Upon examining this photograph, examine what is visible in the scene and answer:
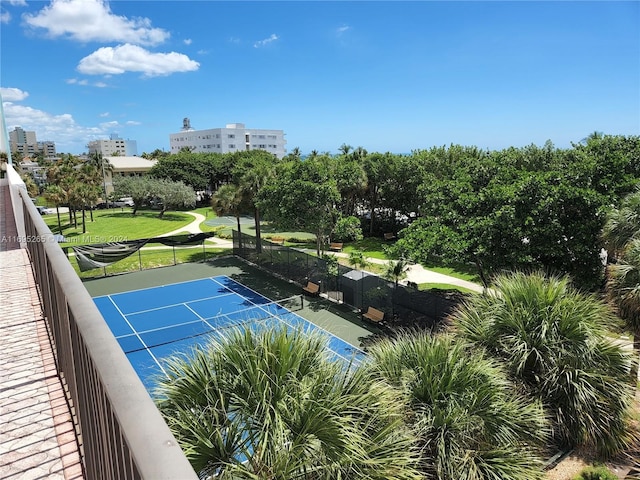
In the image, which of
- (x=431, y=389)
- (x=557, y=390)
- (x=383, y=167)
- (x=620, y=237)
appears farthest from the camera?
(x=383, y=167)

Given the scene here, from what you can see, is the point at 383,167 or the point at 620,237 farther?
the point at 383,167

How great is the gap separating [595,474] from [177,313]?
20271 millimetres

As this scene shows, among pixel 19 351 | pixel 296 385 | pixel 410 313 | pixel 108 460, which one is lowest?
pixel 410 313

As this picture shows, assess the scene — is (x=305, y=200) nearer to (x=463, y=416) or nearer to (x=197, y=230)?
(x=463, y=416)

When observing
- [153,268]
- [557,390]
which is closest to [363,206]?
[153,268]

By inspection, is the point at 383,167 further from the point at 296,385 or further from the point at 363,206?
the point at 296,385

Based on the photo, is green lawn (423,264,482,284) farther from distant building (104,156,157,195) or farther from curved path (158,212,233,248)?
distant building (104,156,157,195)

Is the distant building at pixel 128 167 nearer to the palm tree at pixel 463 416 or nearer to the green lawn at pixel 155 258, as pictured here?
the green lawn at pixel 155 258

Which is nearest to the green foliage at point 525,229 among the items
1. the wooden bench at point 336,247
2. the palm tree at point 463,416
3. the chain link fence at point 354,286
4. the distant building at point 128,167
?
the chain link fence at point 354,286

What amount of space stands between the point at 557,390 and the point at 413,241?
373 inches

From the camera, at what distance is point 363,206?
152ft

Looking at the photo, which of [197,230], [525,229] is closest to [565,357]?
[525,229]

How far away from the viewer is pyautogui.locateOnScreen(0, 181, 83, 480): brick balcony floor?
346 centimetres

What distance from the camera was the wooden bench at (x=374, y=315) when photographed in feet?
68.9
